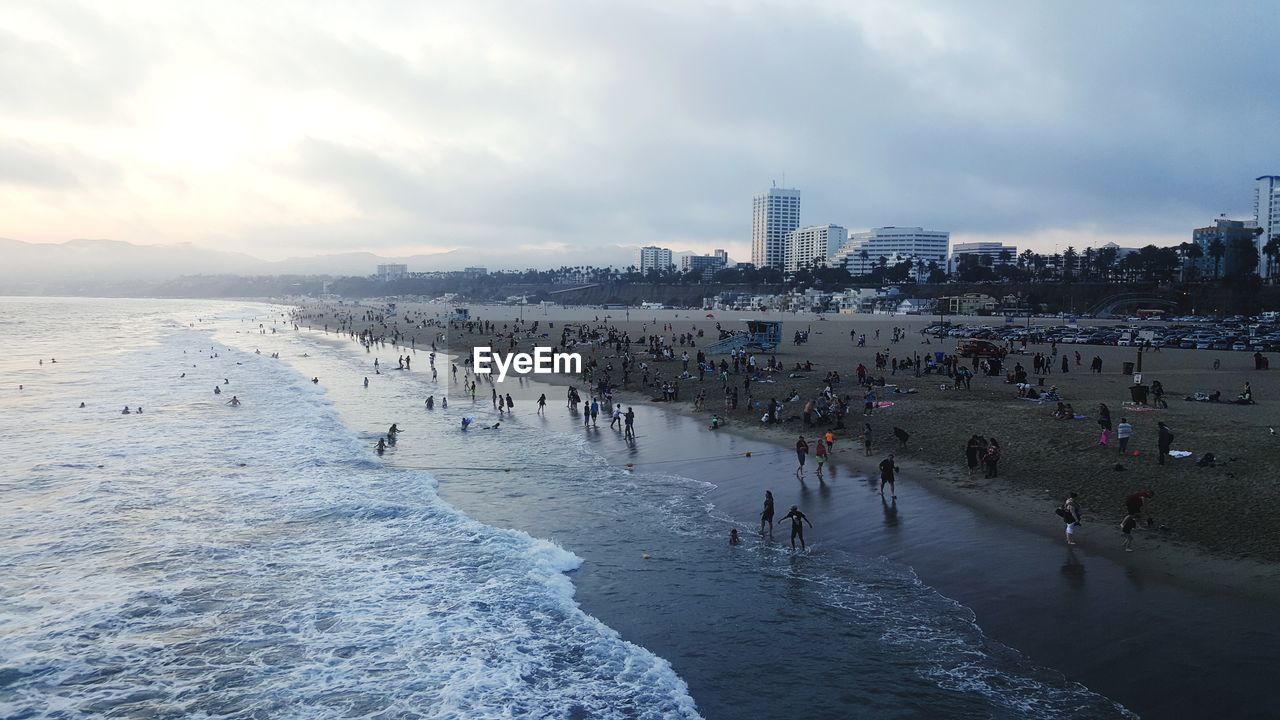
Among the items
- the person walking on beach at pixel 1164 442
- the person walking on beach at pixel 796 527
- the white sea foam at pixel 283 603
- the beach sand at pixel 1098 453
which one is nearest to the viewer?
the white sea foam at pixel 283 603

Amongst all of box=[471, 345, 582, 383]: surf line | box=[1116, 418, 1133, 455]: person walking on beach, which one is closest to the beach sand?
box=[1116, 418, 1133, 455]: person walking on beach

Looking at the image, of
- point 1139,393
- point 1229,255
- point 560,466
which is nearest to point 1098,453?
point 1139,393

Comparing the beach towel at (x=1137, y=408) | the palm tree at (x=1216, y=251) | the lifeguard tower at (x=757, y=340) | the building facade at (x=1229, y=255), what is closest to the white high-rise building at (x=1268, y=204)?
the building facade at (x=1229, y=255)

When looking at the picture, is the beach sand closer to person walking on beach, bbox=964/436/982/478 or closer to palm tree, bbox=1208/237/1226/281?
person walking on beach, bbox=964/436/982/478

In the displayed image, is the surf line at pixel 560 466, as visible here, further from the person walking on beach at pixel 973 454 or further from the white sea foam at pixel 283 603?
the person walking on beach at pixel 973 454

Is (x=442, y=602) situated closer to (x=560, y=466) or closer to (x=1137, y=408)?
(x=560, y=466)

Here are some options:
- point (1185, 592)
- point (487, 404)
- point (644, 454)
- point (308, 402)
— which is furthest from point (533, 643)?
point (308, 402)
